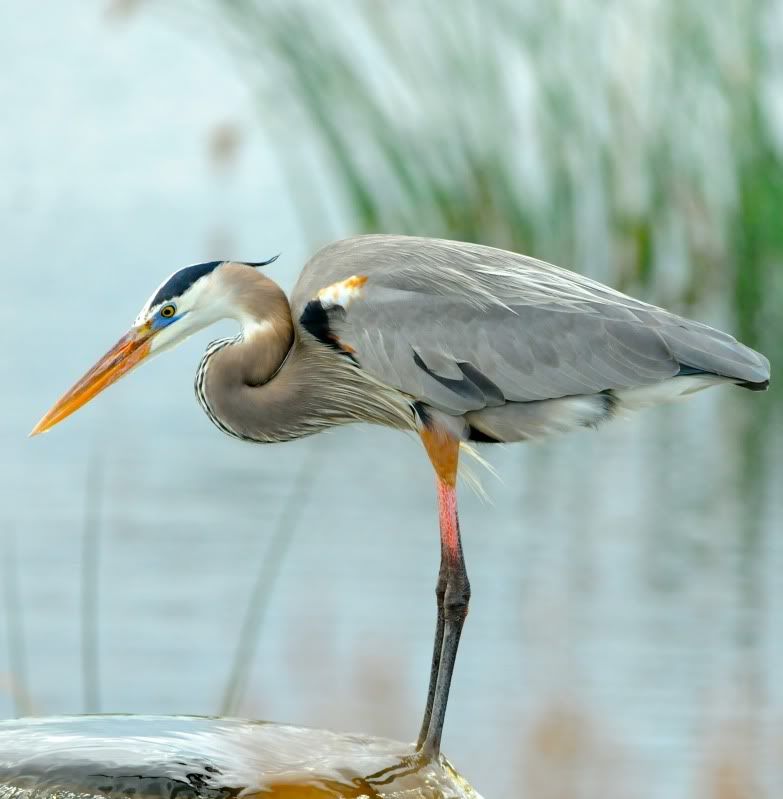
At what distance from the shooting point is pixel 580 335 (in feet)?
16.2

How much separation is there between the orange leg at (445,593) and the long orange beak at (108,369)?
2.43 ft

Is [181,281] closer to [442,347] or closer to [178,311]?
[178,311]

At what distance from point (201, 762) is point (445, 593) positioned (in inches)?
42.7

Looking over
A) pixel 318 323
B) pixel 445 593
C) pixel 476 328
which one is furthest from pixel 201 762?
pixel 476 328

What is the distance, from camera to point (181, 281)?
4.96 meters

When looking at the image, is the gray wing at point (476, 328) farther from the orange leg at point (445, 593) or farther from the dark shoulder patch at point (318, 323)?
the orange leg at point (445, 593)

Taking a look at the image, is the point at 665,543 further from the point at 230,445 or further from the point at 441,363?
the point at 441,363

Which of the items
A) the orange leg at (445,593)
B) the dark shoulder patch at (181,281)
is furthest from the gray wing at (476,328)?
the dark shoulder patch at (181,281)

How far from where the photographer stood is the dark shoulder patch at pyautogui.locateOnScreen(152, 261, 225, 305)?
496 centimetres

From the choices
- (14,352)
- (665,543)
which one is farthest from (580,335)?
(14,352)

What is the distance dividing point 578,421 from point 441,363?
38 cm

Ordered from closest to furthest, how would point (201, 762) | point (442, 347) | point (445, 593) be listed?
point (201, 762) < point (442, 347) < point (445, 593)

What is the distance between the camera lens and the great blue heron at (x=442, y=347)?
488 centimetres

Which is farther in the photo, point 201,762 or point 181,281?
point 181,281
